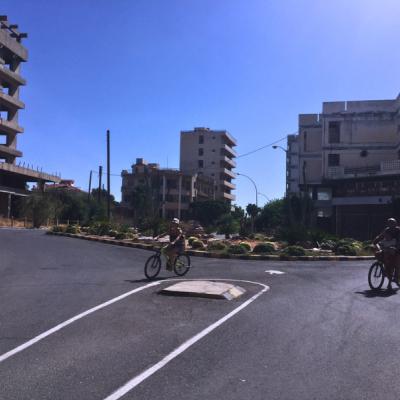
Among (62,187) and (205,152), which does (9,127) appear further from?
(205,152)

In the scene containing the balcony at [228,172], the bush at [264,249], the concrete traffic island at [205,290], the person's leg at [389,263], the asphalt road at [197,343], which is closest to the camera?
the asphalt road at [197,343]

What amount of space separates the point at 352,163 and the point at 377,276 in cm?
4684

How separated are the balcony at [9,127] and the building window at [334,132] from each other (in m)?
39.5

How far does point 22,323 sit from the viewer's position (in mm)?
8148

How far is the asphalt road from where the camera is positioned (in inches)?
210

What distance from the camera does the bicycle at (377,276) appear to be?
508 inches

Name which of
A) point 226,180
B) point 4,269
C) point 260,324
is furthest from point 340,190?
point 226,180

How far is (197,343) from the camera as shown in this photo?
7.16 m

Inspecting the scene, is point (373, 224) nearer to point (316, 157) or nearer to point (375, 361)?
point (316, 157)

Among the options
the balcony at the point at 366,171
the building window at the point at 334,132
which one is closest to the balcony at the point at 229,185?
the building window at the point at 334,132

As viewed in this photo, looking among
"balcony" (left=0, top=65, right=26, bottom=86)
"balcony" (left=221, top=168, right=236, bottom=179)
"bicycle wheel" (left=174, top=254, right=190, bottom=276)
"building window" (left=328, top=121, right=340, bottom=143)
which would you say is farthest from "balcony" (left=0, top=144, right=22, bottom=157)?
"bicycle wheel" (left=174, top=254, right=190, bottom=276)

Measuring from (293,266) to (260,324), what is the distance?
10.8 metres

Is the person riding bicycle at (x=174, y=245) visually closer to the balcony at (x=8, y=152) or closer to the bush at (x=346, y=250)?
the bush at (x=346, y=250)

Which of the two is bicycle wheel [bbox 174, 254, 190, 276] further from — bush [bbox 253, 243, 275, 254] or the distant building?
the distant building
